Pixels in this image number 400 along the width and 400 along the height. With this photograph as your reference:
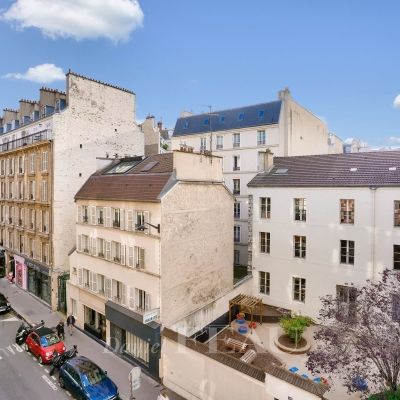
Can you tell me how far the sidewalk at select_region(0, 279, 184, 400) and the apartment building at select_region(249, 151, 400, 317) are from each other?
11866mm

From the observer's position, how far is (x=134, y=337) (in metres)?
19.5

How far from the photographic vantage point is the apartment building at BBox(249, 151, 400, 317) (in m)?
20.6

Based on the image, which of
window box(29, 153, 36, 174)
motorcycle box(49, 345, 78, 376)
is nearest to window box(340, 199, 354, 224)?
motorcycle box(49, 345, 78, 376)

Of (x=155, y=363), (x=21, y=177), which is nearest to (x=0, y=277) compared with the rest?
(x=21, y=177)

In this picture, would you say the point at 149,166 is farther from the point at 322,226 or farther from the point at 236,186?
the point at 236,186

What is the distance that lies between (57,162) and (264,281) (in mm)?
19590

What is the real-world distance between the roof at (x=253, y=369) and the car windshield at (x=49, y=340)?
8.01 m

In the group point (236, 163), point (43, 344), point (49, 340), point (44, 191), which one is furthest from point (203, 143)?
point (43, 344)

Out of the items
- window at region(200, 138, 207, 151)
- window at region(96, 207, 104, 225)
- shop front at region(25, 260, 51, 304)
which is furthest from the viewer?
window at region(200, 138, 207, 151)

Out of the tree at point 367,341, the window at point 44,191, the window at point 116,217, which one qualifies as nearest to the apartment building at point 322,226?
the tree at point 367,341

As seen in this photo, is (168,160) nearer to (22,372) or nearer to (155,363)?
(155,363)

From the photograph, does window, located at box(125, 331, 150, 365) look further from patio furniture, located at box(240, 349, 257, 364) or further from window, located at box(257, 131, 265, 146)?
window, located at box(257, 131, 265, 146)

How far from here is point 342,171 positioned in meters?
23.1

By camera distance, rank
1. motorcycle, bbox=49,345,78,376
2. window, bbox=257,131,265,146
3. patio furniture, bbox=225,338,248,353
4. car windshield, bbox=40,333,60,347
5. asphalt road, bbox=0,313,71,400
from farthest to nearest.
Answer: window, bbox=257,131,265,146 → car windshield, bbox=40,333,60,347 → patio furniture, bbox=225,338,248,353 → motorcycle, bbox=49,345,78,376 → asphalt road, bbox=0,313,71,400
